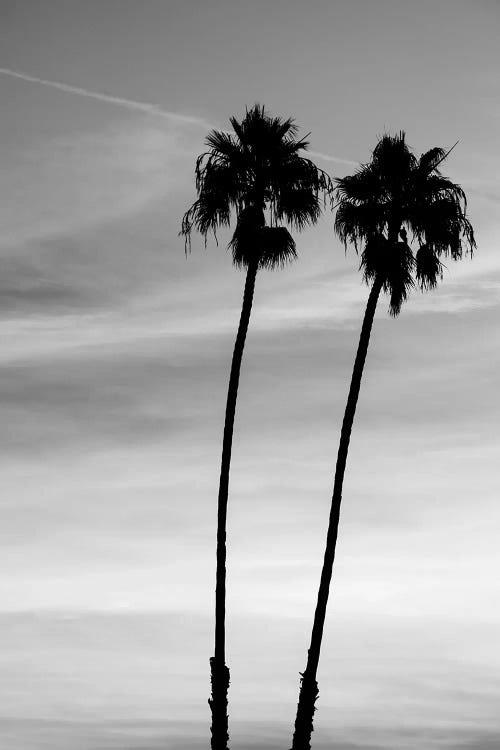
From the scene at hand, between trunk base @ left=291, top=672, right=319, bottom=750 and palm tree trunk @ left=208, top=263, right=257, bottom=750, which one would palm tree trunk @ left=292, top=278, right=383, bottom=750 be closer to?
trunk base @ left=291, top=672, right=319, bottom=750

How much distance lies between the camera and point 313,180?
37562 mm

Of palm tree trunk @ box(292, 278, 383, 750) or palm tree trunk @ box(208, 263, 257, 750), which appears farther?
palm tree trunk @ box(208, 263, 257, 750)

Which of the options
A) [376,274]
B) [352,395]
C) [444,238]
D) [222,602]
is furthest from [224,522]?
[444,238]

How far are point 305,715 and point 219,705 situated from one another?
2687mm

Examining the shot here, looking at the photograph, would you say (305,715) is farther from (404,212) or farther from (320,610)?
(404,212)

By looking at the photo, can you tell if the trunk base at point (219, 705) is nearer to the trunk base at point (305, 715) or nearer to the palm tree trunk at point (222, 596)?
the palm tree trunk at point (222, 596)

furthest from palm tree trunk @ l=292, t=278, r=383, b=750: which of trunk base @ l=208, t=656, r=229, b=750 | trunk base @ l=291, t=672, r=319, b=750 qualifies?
trunk base @ l=208, t=656, r=229, b=750

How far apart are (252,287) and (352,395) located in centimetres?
476

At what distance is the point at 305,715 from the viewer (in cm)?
3497

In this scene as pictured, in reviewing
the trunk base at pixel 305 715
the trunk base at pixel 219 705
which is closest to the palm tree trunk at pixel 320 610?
the trunk base at pixel 305 715

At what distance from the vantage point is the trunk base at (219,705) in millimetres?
35312

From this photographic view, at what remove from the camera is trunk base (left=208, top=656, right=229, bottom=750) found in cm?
3531

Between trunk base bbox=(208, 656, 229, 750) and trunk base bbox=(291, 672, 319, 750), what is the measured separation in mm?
2213

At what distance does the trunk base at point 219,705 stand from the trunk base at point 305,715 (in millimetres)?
2213
